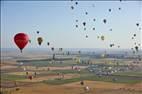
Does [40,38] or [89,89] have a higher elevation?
[40,38]

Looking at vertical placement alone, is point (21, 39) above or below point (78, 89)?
above

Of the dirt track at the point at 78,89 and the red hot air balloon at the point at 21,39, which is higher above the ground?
the red hot air balloon at the point at 21,39

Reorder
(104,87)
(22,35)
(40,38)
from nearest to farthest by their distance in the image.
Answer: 1. (22,35)
2. (40,38)
3. (104,87)

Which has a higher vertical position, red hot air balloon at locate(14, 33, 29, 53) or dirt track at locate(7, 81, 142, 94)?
red hot air balloon at locate(14, 33, 29, 53)

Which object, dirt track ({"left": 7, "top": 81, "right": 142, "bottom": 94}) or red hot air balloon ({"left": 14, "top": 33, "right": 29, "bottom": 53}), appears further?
dirt track ({"left": 7, "top": 81, "right": 142, "bottom": 94})

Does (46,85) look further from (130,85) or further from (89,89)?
(130,85)

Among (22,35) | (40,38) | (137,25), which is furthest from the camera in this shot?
(40,38)

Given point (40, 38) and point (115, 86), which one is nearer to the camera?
point (40, 38)

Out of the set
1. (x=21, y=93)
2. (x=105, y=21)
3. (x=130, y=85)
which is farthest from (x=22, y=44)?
(x=130, y=85)

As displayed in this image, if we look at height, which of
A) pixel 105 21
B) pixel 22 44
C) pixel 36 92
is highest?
pixel 105 21

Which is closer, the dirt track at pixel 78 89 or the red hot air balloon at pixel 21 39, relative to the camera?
the red hot air balloon at pixel 21 39

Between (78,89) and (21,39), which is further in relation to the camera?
(78,89)
